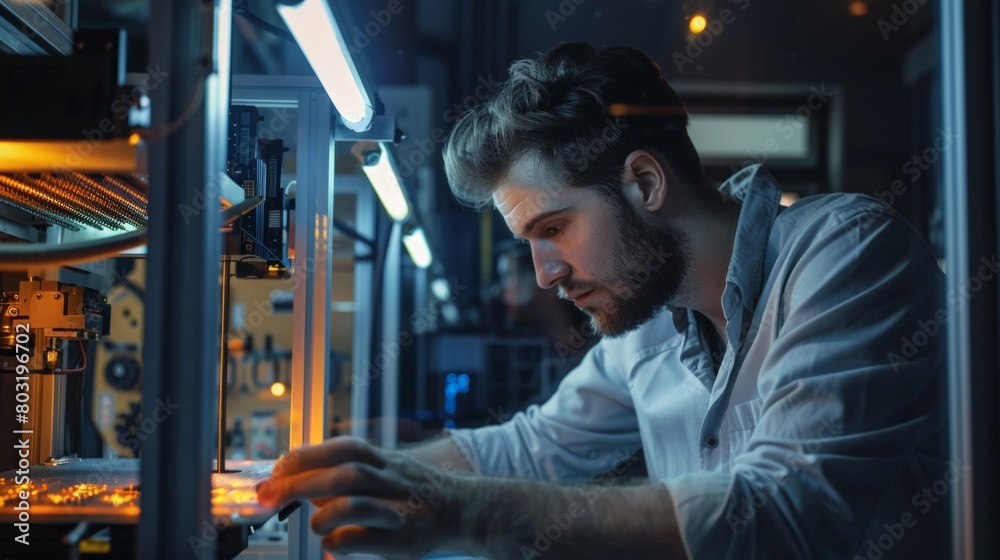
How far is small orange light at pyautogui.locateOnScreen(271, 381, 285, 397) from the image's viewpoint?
261cm

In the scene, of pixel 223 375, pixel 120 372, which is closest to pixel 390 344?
pixel 120 372

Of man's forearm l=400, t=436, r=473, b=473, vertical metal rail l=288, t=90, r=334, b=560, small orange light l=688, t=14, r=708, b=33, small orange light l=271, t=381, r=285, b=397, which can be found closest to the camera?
vertical metal rail l=288, t=90, r=334, b=560

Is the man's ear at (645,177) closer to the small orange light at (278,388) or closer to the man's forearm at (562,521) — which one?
the man's forearm at (562,521)

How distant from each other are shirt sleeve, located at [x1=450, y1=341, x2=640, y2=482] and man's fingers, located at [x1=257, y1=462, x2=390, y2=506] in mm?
826

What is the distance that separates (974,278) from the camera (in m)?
0.72

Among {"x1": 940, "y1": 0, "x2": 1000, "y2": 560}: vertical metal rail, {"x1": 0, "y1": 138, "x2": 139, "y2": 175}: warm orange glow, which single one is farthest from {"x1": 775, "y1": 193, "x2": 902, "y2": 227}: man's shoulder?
{"x1": 0, "y1": 138, "x2": 139, "y2": 175}: warm orange glow

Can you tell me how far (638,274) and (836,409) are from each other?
0.50 m

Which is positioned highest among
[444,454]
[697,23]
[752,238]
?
[697,23]

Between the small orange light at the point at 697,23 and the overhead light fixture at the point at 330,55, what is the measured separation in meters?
1.50

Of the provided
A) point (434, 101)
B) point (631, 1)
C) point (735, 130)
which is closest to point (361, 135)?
point (631, 1)

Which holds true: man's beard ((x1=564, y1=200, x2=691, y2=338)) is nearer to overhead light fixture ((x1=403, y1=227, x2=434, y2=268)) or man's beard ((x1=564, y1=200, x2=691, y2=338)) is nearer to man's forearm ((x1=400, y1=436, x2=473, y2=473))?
man's forearm ((x1=400, y1=436, x2=473, y2=473))

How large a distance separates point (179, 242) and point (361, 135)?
67cm

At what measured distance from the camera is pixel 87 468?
1.14m

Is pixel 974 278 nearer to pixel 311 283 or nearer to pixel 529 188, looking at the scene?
pixel 529 188
